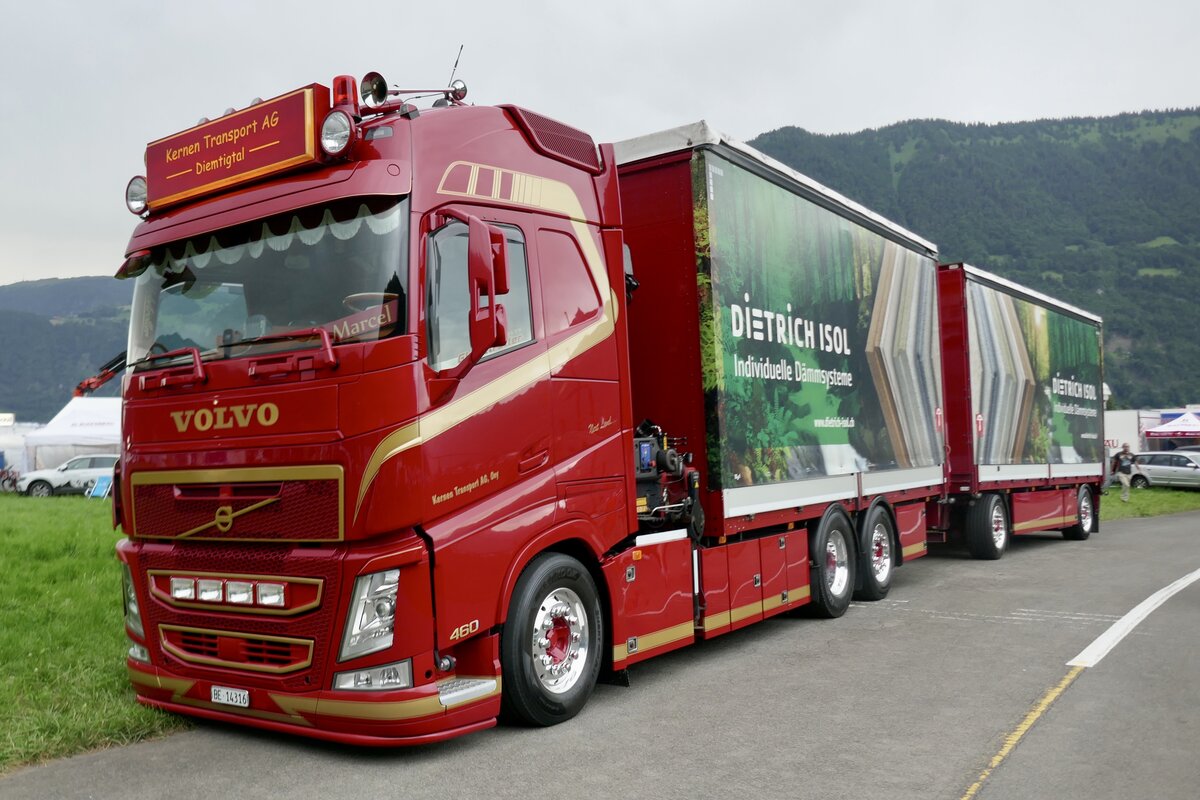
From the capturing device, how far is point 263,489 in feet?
16.5

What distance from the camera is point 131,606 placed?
5793 millimetres

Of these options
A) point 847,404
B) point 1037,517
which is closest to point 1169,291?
point 1037,517

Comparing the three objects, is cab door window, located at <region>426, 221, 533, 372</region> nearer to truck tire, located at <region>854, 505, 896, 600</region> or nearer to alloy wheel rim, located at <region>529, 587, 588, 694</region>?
alloy wheel rim, located at <region>529, 587, 588, 694</region>

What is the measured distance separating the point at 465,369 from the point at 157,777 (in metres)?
2.41

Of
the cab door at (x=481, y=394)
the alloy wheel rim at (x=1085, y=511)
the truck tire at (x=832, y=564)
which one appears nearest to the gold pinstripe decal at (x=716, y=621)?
the truck tire at (x=832, y=564)

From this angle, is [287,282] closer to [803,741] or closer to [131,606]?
[131,606]

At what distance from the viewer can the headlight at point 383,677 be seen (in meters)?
4.84

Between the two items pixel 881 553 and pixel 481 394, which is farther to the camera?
pixel 881 553

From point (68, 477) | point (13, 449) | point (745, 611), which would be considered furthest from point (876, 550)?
point (13, 449)

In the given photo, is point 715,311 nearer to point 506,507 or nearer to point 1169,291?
point 506,507

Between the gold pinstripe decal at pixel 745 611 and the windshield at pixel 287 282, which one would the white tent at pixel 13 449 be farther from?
the windshield at pixel 287 282

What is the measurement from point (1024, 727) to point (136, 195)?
5.73 metres

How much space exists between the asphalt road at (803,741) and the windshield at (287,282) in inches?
81.0

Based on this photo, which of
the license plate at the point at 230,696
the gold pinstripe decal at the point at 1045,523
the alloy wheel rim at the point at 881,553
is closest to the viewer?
the license plate at the point at 230,696
